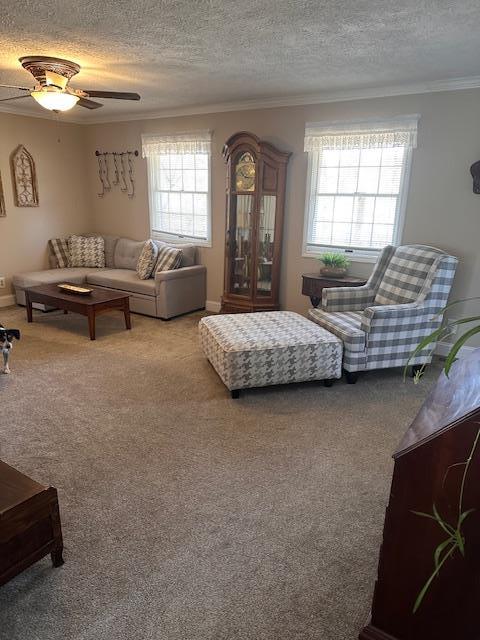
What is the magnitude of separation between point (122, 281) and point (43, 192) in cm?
183

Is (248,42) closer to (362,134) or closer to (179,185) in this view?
(362,134)

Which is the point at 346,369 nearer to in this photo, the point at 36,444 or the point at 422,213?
the point at 422,213

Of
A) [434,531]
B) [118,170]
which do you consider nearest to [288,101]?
[118,170]

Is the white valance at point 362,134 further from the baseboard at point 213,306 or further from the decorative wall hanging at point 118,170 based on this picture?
the decorative wall hanging at point 118,170

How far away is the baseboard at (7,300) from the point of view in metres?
5.47

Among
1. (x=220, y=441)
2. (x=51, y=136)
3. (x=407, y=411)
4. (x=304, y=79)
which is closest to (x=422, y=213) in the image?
(x=304, y=79)

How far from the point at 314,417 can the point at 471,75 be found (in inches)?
120

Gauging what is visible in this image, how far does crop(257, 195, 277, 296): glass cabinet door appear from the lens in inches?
184

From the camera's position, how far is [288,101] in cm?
448

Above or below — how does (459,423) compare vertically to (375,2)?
below

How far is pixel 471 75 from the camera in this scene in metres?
3.50

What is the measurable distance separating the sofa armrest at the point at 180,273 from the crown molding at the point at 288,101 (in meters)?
1.84

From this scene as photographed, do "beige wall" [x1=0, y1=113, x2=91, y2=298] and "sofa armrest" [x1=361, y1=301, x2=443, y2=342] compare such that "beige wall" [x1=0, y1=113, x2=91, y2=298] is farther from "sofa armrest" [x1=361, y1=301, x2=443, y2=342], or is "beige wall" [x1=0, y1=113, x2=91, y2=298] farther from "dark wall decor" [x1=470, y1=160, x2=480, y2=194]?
"dark wall decor" [x1=470, y1=160, x2=480, y2=194]

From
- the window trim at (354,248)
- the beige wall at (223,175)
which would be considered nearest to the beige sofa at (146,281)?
the beige wall at (223,175)
